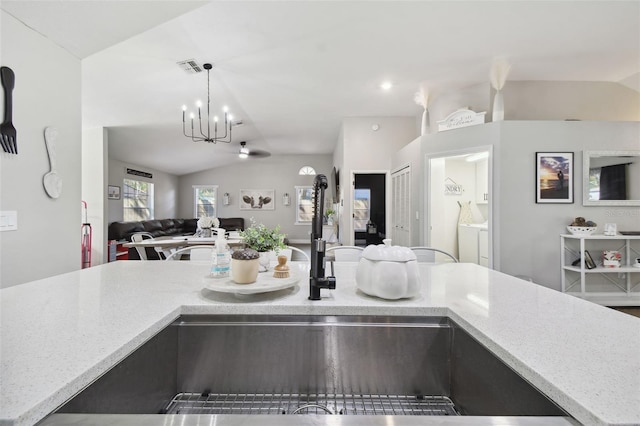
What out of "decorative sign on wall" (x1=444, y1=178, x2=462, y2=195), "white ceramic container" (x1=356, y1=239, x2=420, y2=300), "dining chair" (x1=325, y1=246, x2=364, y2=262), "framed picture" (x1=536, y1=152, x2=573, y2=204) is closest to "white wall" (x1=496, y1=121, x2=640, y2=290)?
"framed picture" (x1=536, y1=152, x2=573, y2=204)

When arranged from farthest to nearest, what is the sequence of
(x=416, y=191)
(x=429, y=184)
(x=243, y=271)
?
1. (x=416, y=191)
2. (x=429, y=184)
3. (x=243, y=271)

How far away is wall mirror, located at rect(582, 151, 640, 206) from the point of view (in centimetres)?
357

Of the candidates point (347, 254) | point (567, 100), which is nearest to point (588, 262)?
point (567, 100)

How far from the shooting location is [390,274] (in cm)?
95

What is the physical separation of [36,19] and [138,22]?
24.1 inches

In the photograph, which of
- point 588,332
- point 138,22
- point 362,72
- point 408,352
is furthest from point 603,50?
point 138,22

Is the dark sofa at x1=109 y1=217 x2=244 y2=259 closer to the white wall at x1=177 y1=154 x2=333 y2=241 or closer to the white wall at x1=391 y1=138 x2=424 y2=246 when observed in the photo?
the white wall at x1=177 y1=154 x2=333 y2=241

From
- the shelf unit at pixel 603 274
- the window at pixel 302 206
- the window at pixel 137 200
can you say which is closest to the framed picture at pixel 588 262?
the shelf unit at pixel 603 274

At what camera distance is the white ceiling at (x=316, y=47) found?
2.30 metres

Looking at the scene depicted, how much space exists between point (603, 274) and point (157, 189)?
9989mm

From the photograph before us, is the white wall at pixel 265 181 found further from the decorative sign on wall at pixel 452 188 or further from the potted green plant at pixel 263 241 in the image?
the potted green plant at pixel 263 241

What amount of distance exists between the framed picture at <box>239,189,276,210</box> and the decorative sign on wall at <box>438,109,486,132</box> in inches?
261

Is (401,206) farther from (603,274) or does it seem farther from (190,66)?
(190,66)

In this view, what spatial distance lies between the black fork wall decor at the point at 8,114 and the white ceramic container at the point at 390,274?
7.90ft
